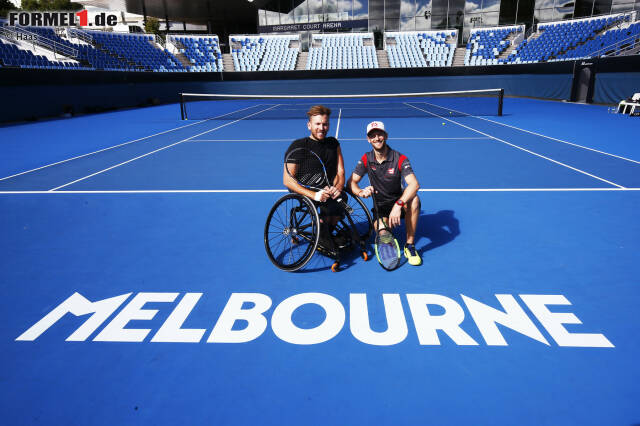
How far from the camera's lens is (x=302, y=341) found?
3.31m

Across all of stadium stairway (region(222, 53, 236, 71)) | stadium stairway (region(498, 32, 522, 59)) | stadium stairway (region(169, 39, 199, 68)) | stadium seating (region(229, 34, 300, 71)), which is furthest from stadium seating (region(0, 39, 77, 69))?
stadium stairway (region(498, 32, 522, 59))

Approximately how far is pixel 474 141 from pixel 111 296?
37.4 feet

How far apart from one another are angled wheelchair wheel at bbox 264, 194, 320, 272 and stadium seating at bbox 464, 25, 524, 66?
3622cm

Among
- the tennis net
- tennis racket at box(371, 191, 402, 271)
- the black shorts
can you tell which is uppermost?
the black shorts

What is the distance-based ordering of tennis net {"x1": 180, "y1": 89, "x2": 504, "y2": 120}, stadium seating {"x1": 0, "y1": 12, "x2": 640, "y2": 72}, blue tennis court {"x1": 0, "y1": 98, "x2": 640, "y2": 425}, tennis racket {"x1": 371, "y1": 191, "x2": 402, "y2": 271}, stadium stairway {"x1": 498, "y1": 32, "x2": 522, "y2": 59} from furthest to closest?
stadium stairway {"x1": 498, "y1": 32, "x2": 522, "y2": 59}, stadium seating {"x1": 0, "y1": 12, "x2": 640, "y2": 72}, tennis net {"x1": 180, "y1": 89, "x2": 504, "y2": 120}, tennis racket {"x1": 371, "y1": 191, "x2": 402, "y2": 271}, blue tennis court {"x1": 0, "y1": 98, "x2": 640, "y2": 425}

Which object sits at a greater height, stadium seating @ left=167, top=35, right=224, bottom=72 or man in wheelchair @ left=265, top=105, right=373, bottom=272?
stadium seating @ left=167, top=35, right=224, bottom=72

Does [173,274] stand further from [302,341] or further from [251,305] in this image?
[302,341]

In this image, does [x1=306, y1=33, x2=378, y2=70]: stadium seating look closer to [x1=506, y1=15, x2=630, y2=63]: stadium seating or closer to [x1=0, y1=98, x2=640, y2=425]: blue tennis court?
[x1=506, y1=15, x2=630, y2=63]: stadium seating

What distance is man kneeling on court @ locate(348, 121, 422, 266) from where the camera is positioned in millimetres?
4285

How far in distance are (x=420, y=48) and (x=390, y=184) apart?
131 feet

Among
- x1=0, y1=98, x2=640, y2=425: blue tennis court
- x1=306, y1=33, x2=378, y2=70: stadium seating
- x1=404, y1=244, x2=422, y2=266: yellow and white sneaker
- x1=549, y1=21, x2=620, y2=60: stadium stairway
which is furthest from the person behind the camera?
x1=306, y1=33, x2=378, y2=70: stadium seating

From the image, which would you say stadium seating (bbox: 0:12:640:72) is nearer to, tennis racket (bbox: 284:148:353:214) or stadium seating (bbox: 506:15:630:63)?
stadium seating (bbox: 506:15:630:63)

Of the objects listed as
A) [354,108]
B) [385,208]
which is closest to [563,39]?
[354,108]

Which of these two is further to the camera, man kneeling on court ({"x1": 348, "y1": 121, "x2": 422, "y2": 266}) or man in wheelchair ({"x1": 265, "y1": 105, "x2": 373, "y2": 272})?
man kneeling on court ({"x1": 348, "y1": 121, "x2": 422, "y2": 266})
